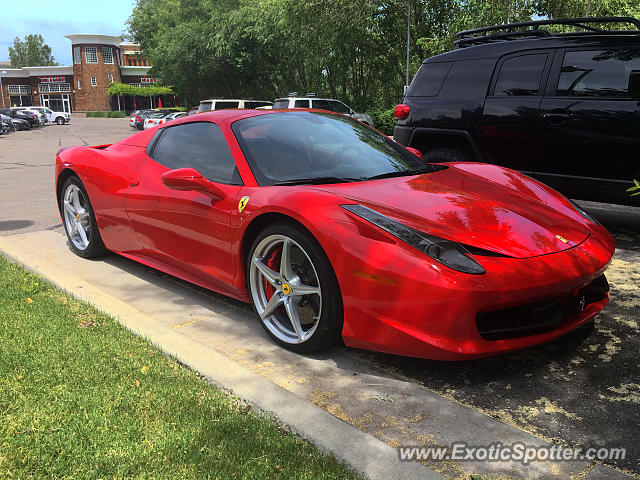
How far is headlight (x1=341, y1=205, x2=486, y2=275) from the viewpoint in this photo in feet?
8.50

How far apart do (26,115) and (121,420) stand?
51.1m

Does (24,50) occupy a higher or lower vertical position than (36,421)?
higher

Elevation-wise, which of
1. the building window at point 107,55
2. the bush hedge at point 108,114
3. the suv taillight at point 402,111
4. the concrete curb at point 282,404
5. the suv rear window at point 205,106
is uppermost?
the building window at point 107,55

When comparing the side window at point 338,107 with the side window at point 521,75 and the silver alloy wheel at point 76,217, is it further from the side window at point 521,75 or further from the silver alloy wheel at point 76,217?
the silver alloy wheel at point 76,217

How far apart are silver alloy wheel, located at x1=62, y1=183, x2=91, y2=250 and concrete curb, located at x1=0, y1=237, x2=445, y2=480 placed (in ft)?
4.42

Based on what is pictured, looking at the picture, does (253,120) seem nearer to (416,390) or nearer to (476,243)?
(476,243)

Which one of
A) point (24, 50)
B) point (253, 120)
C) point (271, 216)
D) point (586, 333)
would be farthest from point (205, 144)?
point (24, 50)

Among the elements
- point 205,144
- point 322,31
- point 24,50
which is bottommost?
point 205,144

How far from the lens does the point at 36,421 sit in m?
2.35

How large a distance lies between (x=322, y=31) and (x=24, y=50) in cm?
13018

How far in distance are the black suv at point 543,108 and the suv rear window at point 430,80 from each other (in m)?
0.01

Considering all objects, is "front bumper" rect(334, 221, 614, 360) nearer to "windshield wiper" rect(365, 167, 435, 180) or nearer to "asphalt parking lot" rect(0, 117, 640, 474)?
"asphalt parking lot" rect(0, 117, 640, 474)

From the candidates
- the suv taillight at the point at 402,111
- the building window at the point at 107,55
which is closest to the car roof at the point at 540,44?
the suv taillight at the point at 402,111

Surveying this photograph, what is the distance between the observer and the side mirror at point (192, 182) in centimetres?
353
